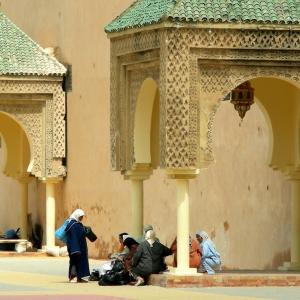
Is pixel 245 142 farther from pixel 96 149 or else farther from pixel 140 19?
pixel 96 149

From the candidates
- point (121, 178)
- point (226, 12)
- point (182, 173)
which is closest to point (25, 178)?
point (121, 178)

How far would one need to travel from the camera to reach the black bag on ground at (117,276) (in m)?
18.6

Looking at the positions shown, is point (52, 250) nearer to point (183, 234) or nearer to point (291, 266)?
point (291, 266)

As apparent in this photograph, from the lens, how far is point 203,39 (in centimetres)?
1814

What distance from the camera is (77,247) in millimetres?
19359

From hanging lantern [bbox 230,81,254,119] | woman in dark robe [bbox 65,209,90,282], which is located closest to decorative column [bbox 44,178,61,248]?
woman in dark robe [bbox 65,209,90,282]

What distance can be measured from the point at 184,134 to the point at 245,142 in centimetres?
372

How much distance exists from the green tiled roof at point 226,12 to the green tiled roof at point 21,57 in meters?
9.04

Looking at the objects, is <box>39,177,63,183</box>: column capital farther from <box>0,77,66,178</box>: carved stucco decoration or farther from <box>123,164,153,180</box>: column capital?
<box>123,164,153,180</box>: column capital

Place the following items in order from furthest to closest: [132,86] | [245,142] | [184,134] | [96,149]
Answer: [96,149], [245,142], [132,86], [184,134]

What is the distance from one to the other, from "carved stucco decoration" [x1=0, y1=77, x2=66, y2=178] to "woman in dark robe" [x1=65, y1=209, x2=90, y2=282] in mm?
8417

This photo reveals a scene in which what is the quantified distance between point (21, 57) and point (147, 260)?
394 inches

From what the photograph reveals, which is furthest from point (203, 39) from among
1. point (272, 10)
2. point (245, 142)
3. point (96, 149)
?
point (96, 149)

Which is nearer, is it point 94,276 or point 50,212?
point 94,276
